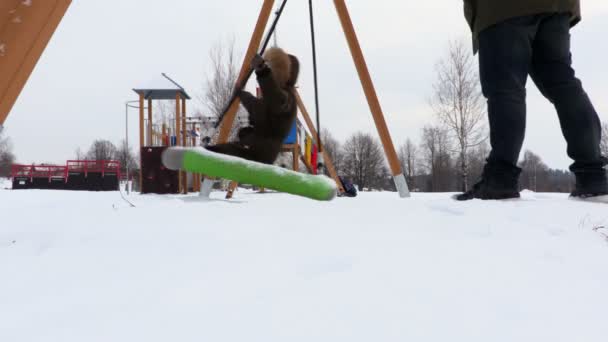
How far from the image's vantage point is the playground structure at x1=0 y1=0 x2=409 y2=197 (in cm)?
79

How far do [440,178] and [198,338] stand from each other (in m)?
21.7

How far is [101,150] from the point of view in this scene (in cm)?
3256

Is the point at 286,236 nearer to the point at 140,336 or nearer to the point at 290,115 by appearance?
the point at 140,336

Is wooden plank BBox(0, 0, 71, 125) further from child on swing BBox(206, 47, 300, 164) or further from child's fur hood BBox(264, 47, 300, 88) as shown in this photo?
child's fur hood BBox(264, 47, 300, 88)

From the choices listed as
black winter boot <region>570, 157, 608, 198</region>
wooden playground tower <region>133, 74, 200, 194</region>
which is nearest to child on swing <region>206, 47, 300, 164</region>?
black winter boot <region>570, 157, 608, 198</region>

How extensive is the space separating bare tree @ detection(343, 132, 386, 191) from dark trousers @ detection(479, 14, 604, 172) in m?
23.2

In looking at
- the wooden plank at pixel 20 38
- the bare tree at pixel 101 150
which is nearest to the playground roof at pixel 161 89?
the wooden plank at pixel 20 38

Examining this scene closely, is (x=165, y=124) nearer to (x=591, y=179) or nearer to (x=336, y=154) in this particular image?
(x=591, y=179)

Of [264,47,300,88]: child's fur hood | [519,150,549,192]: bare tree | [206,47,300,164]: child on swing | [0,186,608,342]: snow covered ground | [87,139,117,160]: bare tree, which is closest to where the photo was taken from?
[0,186,608,342]: snow covered ground

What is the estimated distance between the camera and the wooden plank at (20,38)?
785 millimetres

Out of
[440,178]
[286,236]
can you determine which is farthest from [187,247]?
[440,178]

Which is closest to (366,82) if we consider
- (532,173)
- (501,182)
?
(501,182)

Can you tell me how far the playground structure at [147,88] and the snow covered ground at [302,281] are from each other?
1.24 ft

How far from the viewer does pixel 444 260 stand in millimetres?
648
